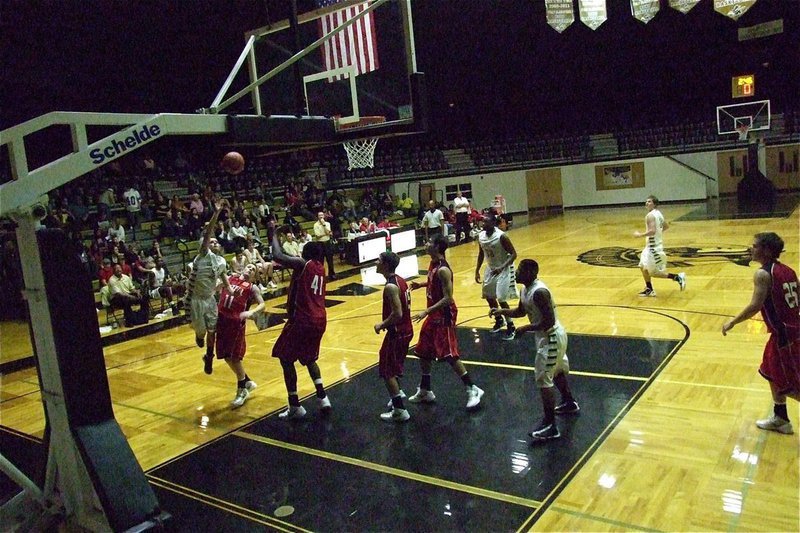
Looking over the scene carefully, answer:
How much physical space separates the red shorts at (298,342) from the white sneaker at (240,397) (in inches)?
39.7

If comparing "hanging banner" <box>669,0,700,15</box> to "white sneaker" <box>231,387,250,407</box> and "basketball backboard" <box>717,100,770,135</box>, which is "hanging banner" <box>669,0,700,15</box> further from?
"white sneaker" <box>231,387,250,407</box>

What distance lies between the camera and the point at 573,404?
5.67 metres

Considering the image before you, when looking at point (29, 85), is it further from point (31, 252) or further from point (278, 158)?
point (31, 252)

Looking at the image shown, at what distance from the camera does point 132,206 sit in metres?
15.8

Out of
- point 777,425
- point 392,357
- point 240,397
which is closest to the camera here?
point 777,425

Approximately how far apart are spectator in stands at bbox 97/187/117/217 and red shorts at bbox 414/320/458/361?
12.1m

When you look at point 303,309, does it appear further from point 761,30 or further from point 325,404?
point 761,30

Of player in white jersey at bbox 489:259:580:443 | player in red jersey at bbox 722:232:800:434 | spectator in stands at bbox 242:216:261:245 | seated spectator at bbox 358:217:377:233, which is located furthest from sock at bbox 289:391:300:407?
seated spectator at bbox 358:217:377:233

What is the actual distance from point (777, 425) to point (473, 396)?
8.12 ft

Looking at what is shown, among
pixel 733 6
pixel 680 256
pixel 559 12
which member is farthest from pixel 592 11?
pixel 680 256

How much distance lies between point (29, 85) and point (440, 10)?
554 inches

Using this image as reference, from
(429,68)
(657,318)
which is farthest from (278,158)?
(657,318)

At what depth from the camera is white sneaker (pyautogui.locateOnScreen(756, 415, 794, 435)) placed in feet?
16.0

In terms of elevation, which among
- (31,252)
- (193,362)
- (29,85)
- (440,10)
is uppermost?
(440,10)
